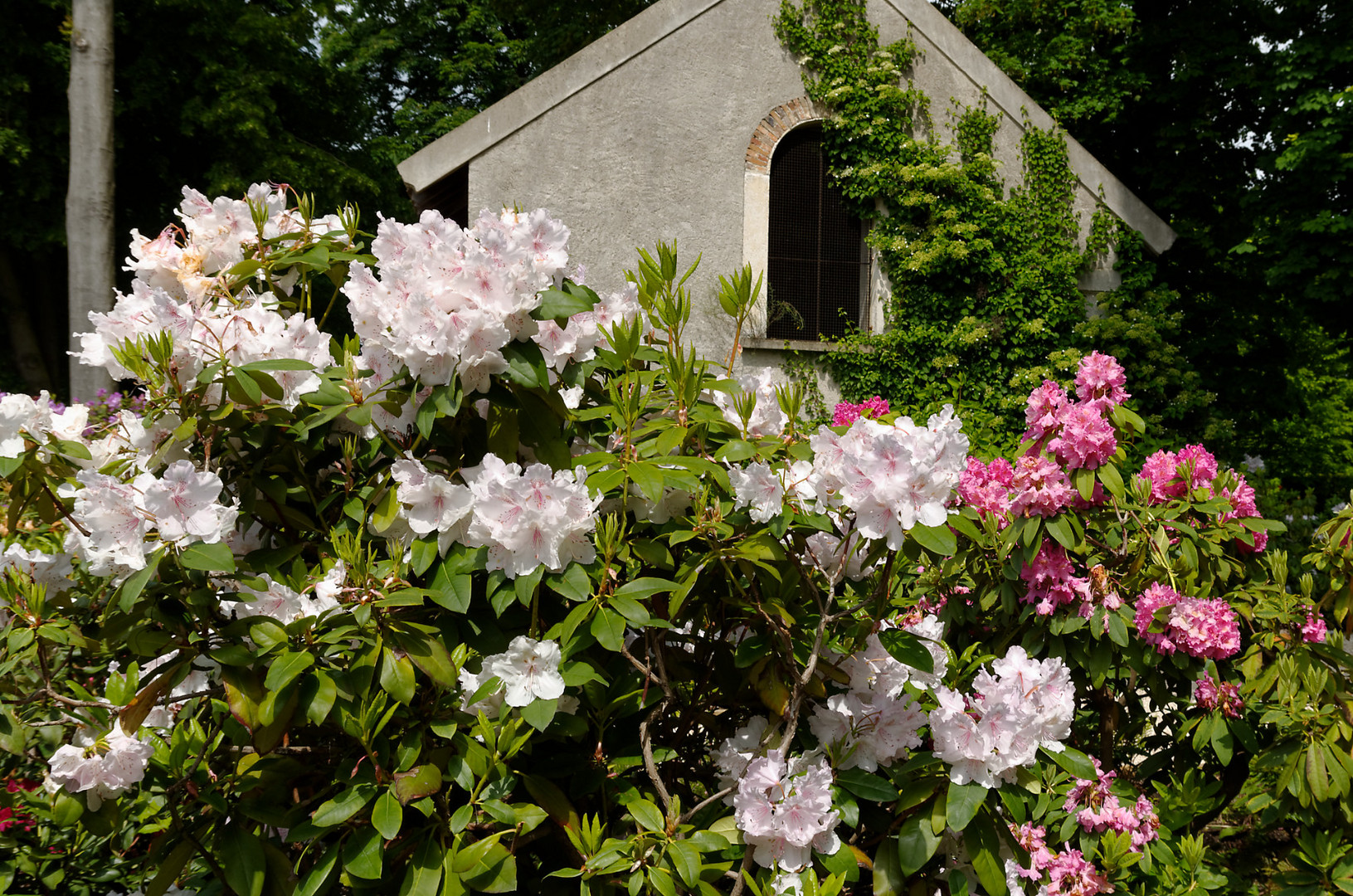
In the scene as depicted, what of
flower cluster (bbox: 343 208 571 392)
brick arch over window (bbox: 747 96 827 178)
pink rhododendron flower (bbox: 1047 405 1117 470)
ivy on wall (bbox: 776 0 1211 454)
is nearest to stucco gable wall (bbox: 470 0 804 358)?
brick arch over window (bbox: 747 96 827 178)

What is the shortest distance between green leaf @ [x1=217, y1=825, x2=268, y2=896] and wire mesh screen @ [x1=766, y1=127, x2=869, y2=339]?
7545mm

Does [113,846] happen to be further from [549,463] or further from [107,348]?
[549,463]

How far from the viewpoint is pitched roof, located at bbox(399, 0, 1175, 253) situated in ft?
25.3

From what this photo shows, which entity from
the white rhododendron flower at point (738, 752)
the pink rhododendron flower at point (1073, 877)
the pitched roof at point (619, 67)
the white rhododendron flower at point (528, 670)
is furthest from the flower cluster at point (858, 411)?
the pitched roof at point (619, 67)

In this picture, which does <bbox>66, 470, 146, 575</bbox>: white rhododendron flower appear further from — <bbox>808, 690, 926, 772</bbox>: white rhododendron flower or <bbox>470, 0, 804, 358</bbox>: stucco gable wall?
<bbox>470, 0, 804, 358</bbox>: stucco gable wall

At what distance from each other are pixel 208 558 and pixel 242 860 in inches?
20.5

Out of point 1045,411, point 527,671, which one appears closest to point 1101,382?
point 1045,411

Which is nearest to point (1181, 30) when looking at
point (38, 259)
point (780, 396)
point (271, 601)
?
point (780, 396)

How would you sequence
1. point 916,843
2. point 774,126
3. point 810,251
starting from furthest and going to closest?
point 810,251 < point 774,126 < point 916,843

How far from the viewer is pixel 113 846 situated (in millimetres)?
2184

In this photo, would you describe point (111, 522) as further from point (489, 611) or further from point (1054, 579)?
point (1054, 579)

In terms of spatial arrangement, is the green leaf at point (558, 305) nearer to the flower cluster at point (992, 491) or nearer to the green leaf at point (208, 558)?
the green leaf at point (208, 558)

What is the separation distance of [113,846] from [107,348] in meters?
1.28

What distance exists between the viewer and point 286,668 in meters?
1.34
